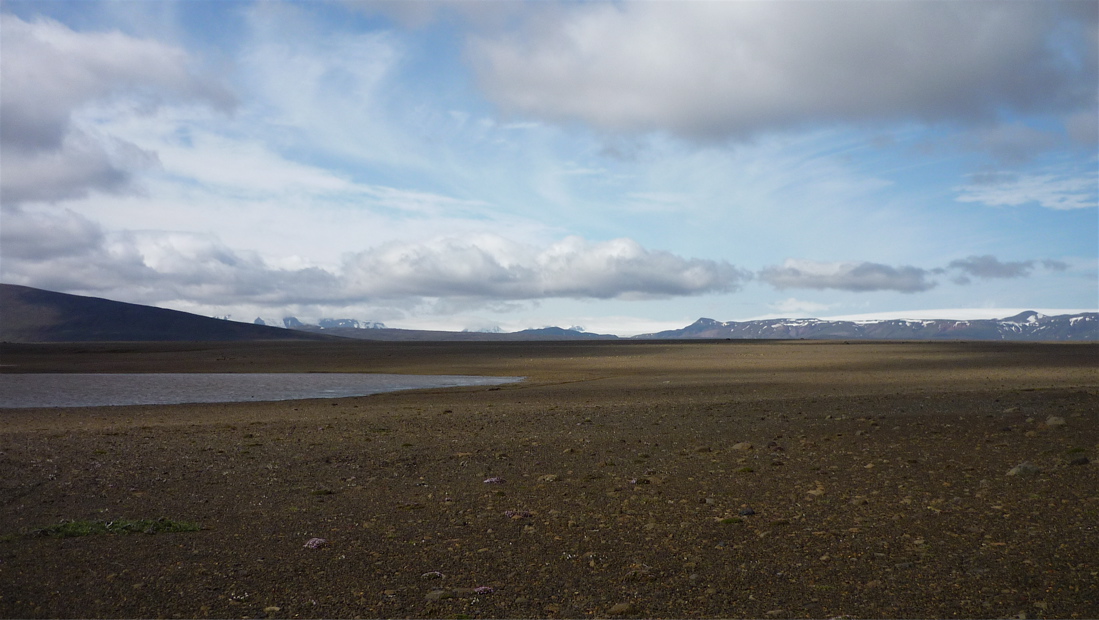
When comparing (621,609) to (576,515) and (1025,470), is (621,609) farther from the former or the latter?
(1025,470)

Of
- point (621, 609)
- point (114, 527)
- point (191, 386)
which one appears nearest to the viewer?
point (621, 609)

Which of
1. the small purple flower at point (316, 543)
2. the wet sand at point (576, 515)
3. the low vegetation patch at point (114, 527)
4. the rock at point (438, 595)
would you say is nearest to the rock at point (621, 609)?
the wet sand at point (576, 515)

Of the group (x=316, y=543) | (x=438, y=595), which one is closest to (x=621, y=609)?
(x=438, y=595)

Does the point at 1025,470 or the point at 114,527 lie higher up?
the point at 1025,470

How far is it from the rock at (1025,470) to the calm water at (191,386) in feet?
82.1

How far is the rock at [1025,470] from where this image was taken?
10.8 m

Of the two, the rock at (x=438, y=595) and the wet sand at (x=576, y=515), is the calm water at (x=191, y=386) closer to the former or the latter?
the wet sand at (x=576, y=515)

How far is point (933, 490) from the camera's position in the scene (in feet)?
33.6

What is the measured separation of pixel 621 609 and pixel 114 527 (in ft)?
20.7

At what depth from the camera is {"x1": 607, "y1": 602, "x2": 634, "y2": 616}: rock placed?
21.2 feet

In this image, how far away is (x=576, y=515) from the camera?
961 cm

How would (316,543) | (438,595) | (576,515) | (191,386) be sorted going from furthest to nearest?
(191,386) → (576,515) → (316,543) → (438,595)

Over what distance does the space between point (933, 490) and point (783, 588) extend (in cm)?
451

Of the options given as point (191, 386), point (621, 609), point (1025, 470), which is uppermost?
point (1025, 470)
